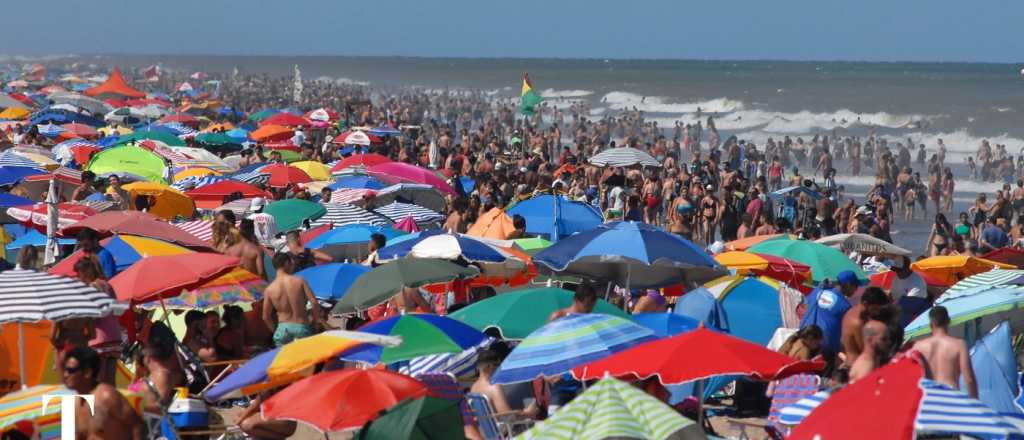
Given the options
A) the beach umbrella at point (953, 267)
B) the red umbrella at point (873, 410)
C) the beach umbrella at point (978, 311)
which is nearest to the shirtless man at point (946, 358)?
the beach umbrella at point (978, 311)

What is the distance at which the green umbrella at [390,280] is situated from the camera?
9531mm

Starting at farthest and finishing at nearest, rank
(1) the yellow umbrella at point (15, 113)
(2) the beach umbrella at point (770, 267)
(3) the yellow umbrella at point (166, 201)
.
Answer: (1) the yellow umbrella at point (15, 113), (3) the yellow umbrella at point (166, 201), (2) the beach umbrella at point (770, 267)

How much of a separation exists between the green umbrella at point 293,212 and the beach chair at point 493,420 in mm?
6458

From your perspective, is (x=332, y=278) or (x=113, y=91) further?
(x=113, y=91)

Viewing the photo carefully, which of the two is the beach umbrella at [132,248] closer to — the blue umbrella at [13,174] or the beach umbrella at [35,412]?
the beach umbrella at [35,412]

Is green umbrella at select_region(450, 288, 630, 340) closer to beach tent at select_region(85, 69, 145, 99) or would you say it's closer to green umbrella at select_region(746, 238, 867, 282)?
green umbrella at select_region(746, 238, 867, 282)

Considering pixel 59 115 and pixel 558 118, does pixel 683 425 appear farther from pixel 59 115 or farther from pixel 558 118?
pixel 558 118

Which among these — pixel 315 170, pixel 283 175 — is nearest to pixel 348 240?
pixel 283 175

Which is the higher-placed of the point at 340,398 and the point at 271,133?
the point at 340,398

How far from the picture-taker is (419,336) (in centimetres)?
766

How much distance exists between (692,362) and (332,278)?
15.2ft

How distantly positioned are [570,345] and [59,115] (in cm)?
2468

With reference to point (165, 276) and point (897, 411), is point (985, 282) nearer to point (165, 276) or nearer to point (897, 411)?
point (897, 411)

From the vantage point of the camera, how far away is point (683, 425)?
5289mm
